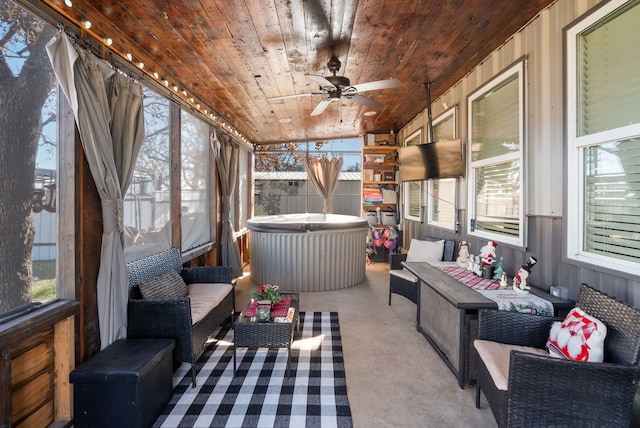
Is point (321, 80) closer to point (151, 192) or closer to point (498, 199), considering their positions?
point (151, 192)

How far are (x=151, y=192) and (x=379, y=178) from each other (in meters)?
4.72

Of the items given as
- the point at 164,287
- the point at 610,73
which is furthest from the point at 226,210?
the point at 610,73

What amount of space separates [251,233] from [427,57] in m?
3.33

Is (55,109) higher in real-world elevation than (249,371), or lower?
higher

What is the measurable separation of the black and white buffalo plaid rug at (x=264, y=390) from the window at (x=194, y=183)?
5.15 ft

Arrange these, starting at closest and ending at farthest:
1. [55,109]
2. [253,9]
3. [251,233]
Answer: [55,109]
[253,9]
[251,233]

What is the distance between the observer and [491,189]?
10.8ft

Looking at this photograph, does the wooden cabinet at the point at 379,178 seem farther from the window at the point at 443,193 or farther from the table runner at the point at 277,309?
the table runner at the point at 277,309

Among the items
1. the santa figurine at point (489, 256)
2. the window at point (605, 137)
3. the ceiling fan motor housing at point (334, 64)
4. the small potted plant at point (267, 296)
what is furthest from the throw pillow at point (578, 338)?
the ceiling fan motor housing at point (334, 64)

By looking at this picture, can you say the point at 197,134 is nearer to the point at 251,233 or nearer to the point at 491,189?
the point at 251,233

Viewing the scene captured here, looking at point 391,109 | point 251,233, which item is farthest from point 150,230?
point 391,109

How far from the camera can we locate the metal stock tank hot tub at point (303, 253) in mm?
4445

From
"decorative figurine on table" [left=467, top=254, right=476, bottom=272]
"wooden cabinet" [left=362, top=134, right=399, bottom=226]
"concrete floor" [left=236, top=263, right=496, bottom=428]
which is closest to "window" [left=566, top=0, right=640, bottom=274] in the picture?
"decorative figurine on table" [left=467, top=254, right=476, bottom=272]

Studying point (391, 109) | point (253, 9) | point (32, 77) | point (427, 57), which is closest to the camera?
point (32, 77)
